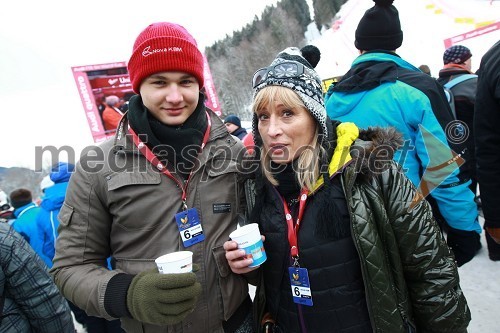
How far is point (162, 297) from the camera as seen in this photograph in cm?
140

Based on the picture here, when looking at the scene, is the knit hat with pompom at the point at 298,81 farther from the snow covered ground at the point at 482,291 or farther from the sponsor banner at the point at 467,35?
the sponsor banner at the point at 467,35

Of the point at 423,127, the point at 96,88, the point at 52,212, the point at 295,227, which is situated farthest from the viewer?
the point at 96,88

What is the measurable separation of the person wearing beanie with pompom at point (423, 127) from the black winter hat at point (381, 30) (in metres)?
0.14

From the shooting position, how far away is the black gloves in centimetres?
243

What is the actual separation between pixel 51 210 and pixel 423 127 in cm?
407

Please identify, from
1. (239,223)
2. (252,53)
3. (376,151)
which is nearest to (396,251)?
(376,151)

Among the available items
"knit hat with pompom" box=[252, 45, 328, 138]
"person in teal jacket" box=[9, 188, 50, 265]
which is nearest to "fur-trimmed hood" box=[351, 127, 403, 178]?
"knit hat with pompom" box=[252, 45, 328, 138]

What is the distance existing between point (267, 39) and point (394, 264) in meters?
51.0

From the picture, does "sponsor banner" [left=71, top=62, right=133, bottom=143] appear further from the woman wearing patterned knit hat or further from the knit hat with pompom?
the woman wearing patterned knit hat

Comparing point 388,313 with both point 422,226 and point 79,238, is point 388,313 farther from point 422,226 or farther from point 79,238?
point 79,238

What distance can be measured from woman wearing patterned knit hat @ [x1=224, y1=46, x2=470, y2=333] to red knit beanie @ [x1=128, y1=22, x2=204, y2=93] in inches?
18.6

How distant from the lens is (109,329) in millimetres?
3691

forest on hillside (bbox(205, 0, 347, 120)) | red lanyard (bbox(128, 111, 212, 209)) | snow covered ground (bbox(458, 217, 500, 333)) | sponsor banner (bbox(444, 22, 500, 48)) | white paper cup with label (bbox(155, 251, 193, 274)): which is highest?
forest on hillside (bbox(205, 0, 347, 120))

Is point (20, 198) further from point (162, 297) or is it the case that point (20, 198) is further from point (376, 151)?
point (376, 151)
